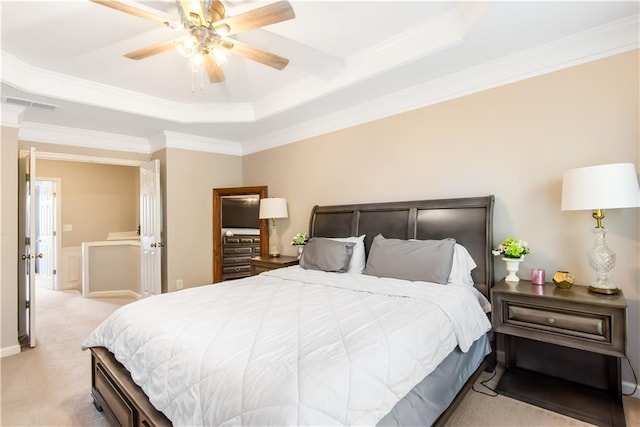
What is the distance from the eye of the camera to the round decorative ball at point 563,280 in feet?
7.30

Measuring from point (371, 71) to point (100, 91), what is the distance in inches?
118

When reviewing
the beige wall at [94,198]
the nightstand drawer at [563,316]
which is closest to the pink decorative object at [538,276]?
the nightstand drawer at [563,316]

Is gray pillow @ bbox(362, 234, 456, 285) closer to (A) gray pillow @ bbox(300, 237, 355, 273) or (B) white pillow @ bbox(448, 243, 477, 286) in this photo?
(B) white pillow @ bbox(448, 243, 477, 286)

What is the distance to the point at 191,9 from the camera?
1.88 m

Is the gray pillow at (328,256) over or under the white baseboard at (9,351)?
over

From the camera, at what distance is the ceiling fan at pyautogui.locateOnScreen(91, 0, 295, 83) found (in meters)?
1.83

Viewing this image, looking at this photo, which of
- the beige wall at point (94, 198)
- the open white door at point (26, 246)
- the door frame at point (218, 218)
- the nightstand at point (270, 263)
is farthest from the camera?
the beige wall at point (94, 198)

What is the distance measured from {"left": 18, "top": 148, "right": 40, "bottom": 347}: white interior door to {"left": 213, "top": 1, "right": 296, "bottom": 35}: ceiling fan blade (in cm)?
316

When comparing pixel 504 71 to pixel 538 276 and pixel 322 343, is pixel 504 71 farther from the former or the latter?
pixel 322 343

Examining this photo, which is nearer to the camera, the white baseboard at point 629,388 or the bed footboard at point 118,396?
the bed footboard at point 118,396

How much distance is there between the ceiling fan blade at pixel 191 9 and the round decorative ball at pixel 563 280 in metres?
2.99

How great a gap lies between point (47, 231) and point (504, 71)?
823 cm

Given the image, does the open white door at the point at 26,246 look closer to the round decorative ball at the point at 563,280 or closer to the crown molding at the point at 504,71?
the crown molding at the point at 504,71

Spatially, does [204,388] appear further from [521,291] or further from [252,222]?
[252,222]
